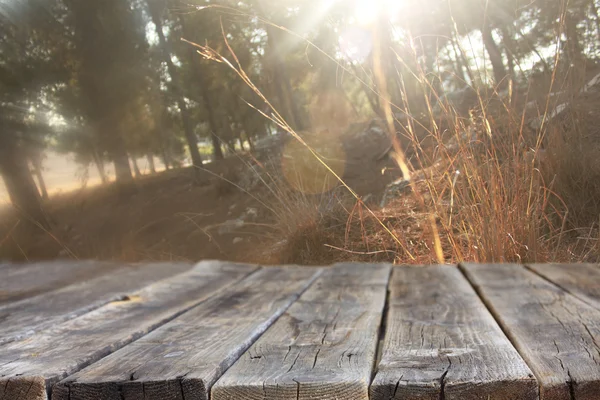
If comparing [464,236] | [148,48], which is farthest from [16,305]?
[148,48]

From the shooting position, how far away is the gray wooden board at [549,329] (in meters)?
0.55

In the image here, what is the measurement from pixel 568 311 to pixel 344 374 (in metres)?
0.46

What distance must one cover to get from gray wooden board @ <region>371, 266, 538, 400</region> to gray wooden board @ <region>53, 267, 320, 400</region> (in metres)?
0.21

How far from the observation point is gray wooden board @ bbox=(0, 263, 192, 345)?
3.32 ft

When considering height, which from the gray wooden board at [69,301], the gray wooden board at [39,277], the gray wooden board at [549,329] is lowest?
the gray wooden board at [549,329]

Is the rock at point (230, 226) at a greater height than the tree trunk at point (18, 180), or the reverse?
the tree trunk at point (18, 180)

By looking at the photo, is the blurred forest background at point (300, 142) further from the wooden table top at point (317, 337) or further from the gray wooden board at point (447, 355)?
the gray wooden board at point (447, 355)

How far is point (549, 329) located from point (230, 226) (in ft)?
13.0

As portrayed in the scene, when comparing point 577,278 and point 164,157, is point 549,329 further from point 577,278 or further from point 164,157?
point 164,157

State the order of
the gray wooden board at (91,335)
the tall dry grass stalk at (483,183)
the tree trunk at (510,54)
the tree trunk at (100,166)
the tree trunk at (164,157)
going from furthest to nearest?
the tree trunk at (164,157)
the tree trunk at (100,166)
the tree trunk at (510,54)
the tall dry grass stalk at (483,183)
the gray wooden board at (91,335)

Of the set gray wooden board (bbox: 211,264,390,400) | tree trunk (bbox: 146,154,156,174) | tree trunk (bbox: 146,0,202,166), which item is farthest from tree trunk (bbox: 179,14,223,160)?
gray wooden board (bbox: 211,264,390,400)

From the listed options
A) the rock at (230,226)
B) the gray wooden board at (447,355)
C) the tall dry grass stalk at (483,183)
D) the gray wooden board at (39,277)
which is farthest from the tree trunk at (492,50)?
the rock at (230,226)

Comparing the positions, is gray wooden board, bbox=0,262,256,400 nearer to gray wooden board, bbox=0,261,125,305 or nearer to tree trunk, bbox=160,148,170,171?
gray wooden board, bbox=0,261,125,305

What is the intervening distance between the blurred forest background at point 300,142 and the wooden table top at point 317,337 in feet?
1.84
